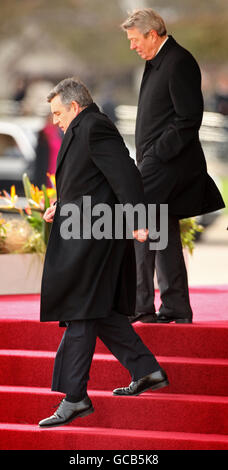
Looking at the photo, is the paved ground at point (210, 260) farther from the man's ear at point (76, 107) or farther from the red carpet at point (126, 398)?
the man's ear at point (76, 107)

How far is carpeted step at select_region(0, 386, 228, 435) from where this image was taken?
562 centimetres

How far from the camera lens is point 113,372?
601 centimetres

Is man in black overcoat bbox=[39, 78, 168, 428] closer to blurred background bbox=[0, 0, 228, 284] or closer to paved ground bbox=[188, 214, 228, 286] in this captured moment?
paved ground bbox=[188, 214, 228, 286]

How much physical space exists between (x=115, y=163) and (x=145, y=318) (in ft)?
4.18

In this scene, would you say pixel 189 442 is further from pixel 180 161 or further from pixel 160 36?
pixel 160 36

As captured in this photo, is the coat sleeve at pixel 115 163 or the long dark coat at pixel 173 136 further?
the long dark coat at pixel 173 136

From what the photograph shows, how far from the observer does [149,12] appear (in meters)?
6.06

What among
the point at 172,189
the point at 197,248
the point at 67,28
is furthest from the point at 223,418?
the point at 67,28

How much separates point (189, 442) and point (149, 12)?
90.9 inches

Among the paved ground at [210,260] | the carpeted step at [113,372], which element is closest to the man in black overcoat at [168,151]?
the carpeted step at [113,372]

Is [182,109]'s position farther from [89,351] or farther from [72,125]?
[89,351]

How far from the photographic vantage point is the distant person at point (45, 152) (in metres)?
14.6

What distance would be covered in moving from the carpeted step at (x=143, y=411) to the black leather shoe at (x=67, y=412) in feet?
0.28
